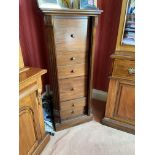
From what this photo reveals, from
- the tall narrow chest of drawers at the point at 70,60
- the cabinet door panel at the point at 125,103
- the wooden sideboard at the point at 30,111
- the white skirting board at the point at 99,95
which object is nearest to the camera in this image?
the wooden sideboard at the point at 30,111

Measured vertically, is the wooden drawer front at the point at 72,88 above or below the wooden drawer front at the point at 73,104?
above

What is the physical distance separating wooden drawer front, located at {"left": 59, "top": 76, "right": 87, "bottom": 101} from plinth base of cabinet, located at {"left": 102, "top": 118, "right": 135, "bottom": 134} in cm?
43

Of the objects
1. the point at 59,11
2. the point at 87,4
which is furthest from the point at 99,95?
the point at 59,11

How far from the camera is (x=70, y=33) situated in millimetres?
1409

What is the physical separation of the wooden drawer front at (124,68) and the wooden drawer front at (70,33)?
0.37 metres

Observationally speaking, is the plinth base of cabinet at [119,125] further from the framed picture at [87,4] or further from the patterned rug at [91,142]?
the framed picture at [87,4]

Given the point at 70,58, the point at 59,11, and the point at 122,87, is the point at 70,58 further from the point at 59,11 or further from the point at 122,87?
the point at 122,87

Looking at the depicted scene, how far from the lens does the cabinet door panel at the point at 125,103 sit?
159 cm

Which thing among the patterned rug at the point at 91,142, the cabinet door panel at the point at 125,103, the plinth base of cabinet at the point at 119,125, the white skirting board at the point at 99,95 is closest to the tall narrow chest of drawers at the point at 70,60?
the patterned rug at the point at 91,142

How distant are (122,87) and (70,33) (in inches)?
28.8

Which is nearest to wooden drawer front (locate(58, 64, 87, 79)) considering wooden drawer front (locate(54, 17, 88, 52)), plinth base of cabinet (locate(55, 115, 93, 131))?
wooden drawer front (locate(54, 17, 88, 52))

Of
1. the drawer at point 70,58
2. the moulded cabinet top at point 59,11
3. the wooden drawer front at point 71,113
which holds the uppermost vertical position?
the moulded cabinet top at point 59,11
